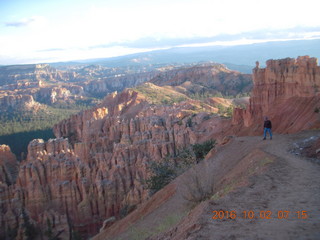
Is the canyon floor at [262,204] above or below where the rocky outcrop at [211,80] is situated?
above

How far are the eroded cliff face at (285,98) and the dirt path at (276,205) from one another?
7.55m

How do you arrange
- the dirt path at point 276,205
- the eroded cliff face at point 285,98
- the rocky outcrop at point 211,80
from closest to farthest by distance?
the dirt path at point 276,205, the eroded cliff face at point 285,98, the rocky outcrop at point 211,80

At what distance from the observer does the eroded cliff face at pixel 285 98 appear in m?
18.9

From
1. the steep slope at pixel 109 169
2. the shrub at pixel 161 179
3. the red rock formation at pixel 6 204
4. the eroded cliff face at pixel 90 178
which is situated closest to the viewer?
the shrub at pixel 161 179

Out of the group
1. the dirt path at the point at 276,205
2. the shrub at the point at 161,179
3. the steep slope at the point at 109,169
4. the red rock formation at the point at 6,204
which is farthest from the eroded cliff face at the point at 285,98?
the red rock formation at the point at 6,204

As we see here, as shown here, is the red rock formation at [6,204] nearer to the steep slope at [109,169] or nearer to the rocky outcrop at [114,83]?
the steep slope at [109,169]

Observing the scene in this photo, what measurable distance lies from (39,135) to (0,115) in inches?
1679

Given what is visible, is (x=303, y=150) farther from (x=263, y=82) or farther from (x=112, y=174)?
(x=112, y=174)
